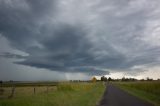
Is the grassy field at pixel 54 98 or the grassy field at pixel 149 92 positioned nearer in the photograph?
the grassy field at pixel 54 98

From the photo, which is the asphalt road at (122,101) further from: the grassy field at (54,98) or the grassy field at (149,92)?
the grassy field at (149,92)

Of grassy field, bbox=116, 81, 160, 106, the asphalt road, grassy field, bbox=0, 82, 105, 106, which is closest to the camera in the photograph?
grassy field, bbox=0, 82, 105, 106

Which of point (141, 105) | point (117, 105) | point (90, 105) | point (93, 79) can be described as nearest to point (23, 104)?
point (90, 105)

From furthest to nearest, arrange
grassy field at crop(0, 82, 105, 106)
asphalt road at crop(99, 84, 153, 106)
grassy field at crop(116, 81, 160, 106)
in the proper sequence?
grassy field at crop(116, 81, 160, 106) → asphalt road at crop(99, 84, 153, 106) → grassy field at crop(0, 82, 105, 106)

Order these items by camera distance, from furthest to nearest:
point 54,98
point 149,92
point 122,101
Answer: point 149,92 → point 54,98 → point 122,101

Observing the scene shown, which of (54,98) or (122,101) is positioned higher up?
(54,98)

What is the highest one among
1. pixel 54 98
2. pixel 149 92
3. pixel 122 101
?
pixel 149 92

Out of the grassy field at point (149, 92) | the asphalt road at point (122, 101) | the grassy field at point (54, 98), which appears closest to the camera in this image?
the grassy field at point (54, 98)

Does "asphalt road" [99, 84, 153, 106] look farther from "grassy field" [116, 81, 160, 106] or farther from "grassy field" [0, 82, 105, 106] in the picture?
"grassy field" [116, 81, 160, 106]

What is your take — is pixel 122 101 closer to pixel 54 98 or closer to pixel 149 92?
pixel 54 98

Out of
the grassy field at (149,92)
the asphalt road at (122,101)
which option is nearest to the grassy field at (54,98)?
the asphalt road at (122,101)

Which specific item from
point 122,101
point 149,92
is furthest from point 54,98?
point 149,92

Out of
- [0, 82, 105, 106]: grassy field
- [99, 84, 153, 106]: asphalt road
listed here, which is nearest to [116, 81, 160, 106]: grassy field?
[99, 84, 153, 106]: asphalt road

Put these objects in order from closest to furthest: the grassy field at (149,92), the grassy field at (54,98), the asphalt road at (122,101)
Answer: the grassy field at (54,98) → the asphalt road at (122,101) → the grassy field at (149,92)
